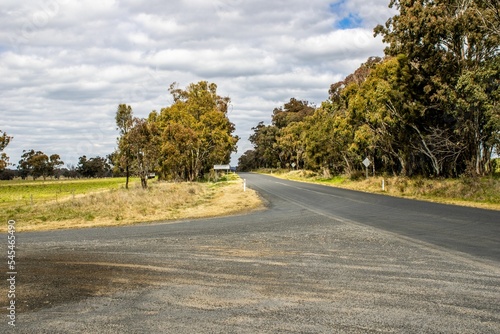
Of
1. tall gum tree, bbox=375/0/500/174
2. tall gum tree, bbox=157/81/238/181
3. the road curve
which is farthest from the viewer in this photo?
tall gum tree, bbox=157/81/238/181

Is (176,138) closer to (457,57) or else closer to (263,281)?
(457,57)

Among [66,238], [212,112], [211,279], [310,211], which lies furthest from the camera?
[212,112]

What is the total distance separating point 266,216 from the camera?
20.0 m

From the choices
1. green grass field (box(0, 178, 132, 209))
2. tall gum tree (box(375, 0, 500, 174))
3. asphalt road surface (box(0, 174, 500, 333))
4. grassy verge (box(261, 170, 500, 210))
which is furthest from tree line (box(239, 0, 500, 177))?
green grass field (box(0, 178, 132, 209))

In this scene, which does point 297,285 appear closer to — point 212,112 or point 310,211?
point 310,211

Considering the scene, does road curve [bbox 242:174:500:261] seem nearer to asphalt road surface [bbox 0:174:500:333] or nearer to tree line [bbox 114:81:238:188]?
asphalt road surface [bbox 0:174:500:333]

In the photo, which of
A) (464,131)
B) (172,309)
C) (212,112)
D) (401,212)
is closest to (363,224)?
(401,212)

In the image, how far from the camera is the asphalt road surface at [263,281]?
5828mm

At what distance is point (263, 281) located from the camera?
314 inches

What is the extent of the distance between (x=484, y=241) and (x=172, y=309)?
933 cm

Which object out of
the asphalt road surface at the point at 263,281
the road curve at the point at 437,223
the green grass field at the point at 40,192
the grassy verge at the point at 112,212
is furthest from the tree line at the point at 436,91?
the green grass field at the point at 40,192

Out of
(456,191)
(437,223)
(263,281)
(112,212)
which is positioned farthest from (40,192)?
(263,281)

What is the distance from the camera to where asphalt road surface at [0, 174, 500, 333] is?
583 centimetres

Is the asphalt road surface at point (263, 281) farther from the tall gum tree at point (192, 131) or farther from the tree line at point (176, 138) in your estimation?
the tall gum tree at point (192, 131)
